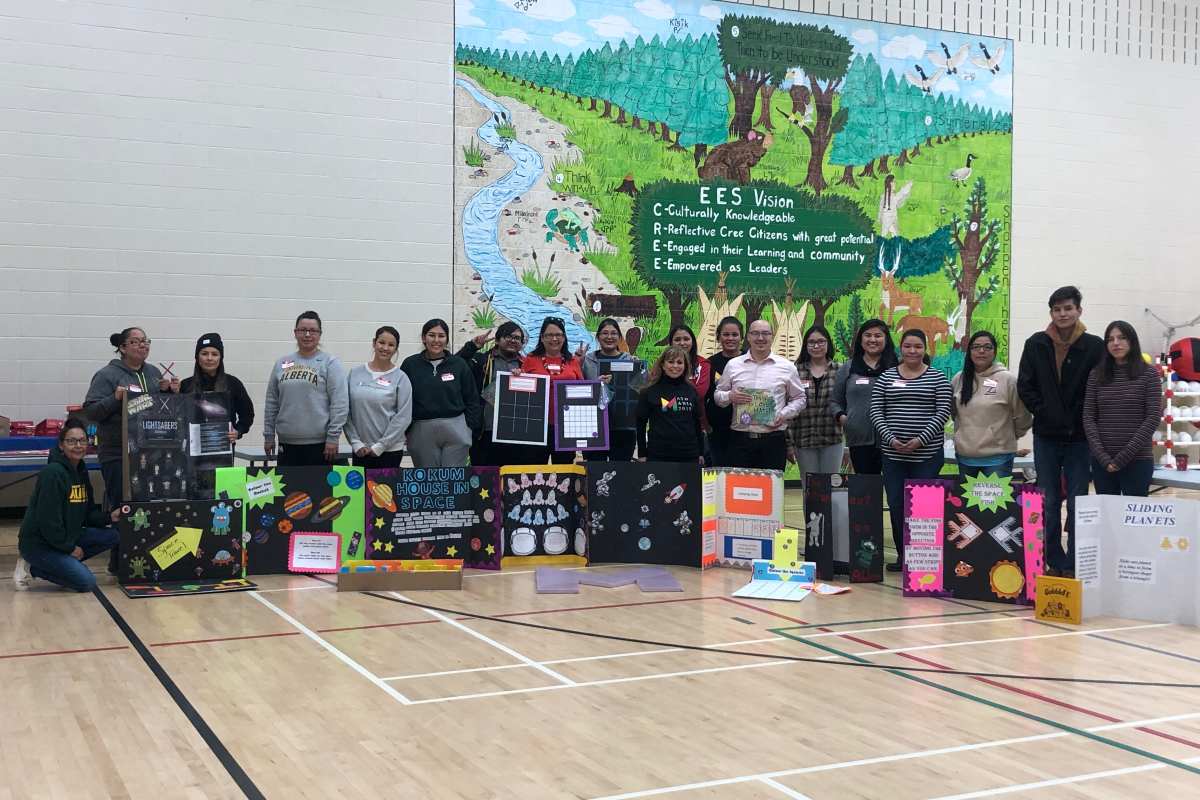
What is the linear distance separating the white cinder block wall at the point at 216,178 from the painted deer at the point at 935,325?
347 cm

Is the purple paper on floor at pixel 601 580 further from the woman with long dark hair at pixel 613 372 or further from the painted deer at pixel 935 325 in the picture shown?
the painted deer at pixel 935 325

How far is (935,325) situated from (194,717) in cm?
963

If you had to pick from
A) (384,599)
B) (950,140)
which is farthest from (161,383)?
(950,140)

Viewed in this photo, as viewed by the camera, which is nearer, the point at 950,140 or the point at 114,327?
the point at 114,327

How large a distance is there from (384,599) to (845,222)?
7313 millimetres

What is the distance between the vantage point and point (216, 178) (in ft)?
31.2

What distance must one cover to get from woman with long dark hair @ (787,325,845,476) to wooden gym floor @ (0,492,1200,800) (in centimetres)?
149

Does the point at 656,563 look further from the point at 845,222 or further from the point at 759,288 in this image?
the point at 845,222

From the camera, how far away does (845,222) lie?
11.6 metres

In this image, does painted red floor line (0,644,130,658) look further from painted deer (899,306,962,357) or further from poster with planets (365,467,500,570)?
painted deer (899,306,962,357)

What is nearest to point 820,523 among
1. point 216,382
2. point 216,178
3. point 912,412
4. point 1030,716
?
point 912,412

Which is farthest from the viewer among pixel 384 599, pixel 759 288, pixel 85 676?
pixel 759 288

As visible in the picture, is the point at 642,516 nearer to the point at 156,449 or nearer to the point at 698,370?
the point at 698,370

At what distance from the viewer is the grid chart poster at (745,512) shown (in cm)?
688
